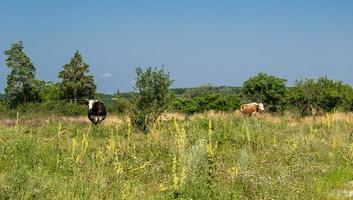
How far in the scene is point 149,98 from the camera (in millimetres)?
20531

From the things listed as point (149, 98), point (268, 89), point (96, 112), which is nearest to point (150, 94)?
point (149, 98)

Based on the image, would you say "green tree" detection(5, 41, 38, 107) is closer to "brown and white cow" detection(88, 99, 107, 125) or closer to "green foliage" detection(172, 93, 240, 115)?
"green foliage" detection(172, 93, 240, 115)

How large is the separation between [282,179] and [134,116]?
1079 cm

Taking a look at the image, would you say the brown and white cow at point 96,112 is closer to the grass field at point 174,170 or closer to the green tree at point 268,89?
the grass field at point 174,170

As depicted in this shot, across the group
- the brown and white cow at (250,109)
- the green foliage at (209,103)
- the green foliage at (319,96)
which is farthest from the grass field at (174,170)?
the green foliage at (209,103)

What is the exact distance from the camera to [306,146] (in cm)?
1415

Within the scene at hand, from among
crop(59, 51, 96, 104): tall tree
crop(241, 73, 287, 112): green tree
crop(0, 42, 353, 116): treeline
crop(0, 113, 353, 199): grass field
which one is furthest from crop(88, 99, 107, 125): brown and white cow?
crop(59, 51, 96, 104): tall tree

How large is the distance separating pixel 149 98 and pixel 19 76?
41.6 m

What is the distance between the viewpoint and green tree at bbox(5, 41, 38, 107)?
58.7 m

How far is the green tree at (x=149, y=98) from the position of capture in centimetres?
1969

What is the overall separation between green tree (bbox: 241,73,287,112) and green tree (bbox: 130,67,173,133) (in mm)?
23197

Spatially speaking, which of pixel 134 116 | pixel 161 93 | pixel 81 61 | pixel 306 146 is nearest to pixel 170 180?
pixel 306 146

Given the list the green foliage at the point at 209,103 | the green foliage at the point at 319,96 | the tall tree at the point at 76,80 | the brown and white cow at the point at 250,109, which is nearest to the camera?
the brown and white cow at the point at 250,109

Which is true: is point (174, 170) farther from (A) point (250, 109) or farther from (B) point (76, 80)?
(B) point (76, 80)
